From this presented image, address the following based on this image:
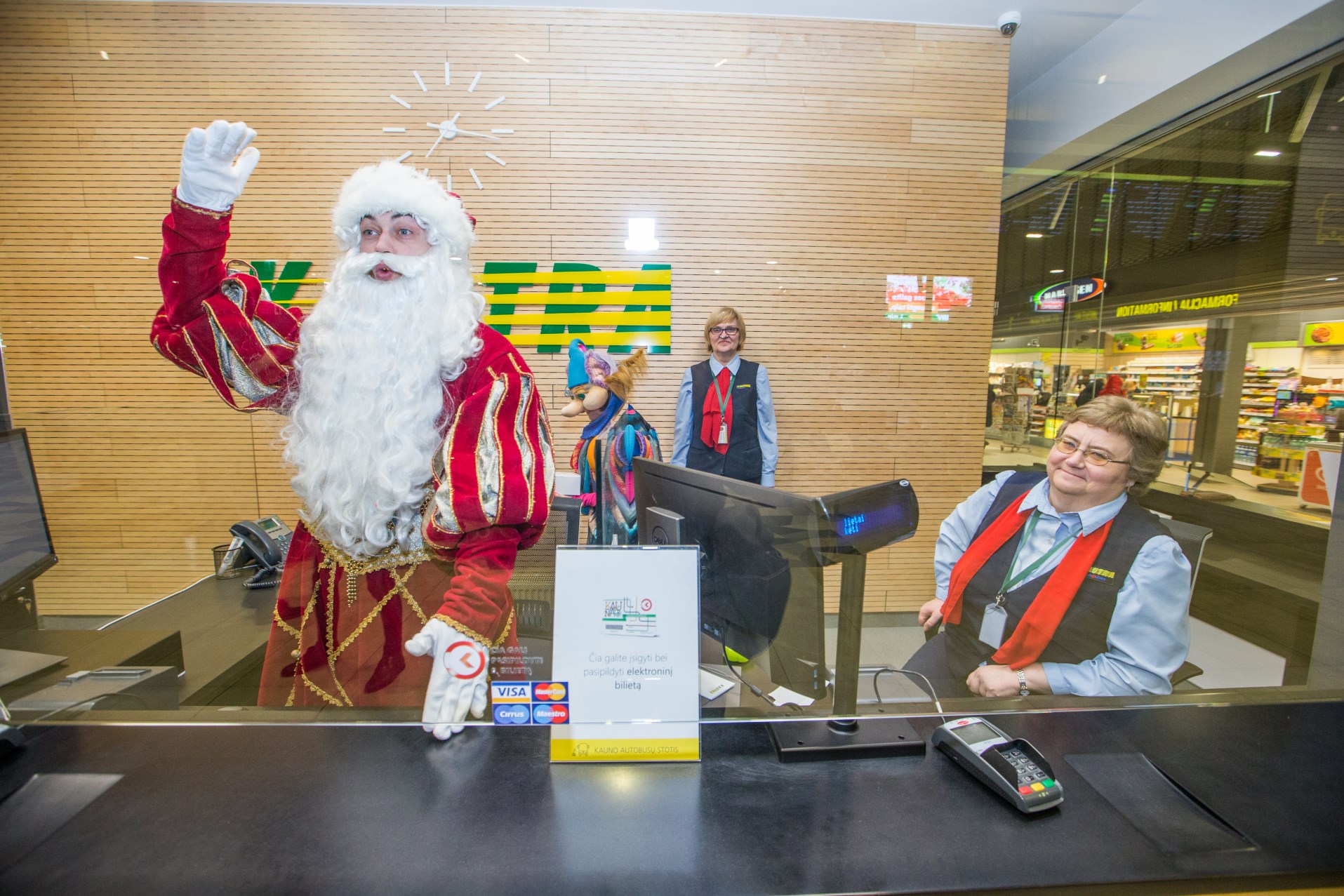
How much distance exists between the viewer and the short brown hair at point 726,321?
2871 mm

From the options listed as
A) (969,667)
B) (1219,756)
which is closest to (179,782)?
(1219,756)

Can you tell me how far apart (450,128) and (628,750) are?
305 centimetres

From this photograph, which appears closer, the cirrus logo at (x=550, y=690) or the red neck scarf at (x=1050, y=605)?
the cirrus logo at (x=550, y=690)

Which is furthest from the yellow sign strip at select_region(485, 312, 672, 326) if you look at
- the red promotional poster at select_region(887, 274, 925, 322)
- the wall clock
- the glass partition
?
the red promotional poster at select_region(887, 274, 925, 322)

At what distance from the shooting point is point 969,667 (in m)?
1.41

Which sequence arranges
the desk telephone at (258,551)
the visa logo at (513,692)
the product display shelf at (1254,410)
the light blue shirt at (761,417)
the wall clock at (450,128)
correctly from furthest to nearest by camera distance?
1. the light blue shirt at (761,417)
2. the wall clock at (450,128)
3. the product display shelf at (1254,410)
4. the desk telephone at (258,551)
5. the visa logo at (513,692)

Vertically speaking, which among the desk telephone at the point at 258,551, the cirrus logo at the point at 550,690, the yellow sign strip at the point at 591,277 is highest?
the yellow sign strip at the point at 591,277

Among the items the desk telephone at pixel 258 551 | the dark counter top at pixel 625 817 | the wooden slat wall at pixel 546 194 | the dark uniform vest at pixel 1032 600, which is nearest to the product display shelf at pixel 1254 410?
the wooden slat wall at pixel 546 194

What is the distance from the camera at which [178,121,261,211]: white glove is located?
41.8 inches

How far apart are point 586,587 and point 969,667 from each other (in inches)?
46.5

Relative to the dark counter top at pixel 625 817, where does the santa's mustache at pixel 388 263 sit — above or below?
above

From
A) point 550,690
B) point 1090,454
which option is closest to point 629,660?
point 550,690

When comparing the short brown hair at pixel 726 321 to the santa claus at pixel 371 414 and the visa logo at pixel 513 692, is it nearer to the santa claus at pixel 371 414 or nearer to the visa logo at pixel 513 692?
the santa claus at pixel 371 414

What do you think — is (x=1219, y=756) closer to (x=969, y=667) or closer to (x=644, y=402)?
(x=969, y=667)
